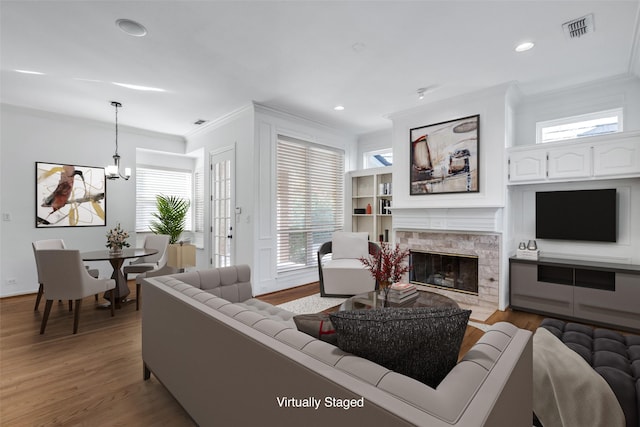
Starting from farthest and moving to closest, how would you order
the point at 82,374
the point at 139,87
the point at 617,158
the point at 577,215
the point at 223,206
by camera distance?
the point at 223,206
the point at 139,87
the point at 577,215
the point at 617,158
the point at 82,374

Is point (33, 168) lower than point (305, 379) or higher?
higher

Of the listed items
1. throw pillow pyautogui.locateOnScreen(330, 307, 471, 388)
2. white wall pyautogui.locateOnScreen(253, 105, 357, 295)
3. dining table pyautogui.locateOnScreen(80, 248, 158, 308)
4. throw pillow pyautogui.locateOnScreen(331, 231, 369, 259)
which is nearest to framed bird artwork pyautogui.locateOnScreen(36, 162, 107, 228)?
dining table pyautogui.locateOnScreen(80, 248, 158, 308)

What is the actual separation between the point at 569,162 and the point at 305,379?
3.98 m

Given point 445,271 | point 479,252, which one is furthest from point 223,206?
point 479,252

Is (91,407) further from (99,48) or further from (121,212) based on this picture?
(121,212)

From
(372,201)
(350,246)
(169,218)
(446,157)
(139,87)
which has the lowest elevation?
(350,246)

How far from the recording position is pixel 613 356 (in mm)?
1622

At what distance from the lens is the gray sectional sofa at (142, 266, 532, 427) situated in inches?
28.9

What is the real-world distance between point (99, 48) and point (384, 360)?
355 centimetres

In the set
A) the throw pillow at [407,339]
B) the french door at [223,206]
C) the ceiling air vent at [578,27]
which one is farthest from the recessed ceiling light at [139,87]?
the ceiling air vent at [578,27]

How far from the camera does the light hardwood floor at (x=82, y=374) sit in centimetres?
184

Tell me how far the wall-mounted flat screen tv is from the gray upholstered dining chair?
5270 millimetres

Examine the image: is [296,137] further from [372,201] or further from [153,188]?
[153,188]

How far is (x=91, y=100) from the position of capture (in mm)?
4090
